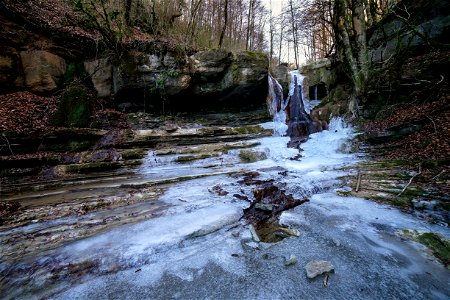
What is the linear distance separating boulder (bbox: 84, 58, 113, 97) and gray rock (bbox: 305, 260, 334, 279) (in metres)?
9.33

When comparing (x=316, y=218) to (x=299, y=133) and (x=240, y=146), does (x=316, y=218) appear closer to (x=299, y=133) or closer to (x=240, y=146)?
(x=240, y=146)

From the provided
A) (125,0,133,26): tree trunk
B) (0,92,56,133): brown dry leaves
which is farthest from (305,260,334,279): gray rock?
(125,0,133,26): tree trunk

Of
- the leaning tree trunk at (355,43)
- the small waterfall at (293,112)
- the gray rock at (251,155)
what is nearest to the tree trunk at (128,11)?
the small waterfall at (293,112)

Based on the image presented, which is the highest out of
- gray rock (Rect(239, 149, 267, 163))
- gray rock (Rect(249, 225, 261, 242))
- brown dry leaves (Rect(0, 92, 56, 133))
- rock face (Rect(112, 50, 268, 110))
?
rock face (Rect(112, 50, 268, 110))

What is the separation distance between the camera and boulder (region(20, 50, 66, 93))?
7.86m

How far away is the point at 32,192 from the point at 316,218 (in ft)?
18.4

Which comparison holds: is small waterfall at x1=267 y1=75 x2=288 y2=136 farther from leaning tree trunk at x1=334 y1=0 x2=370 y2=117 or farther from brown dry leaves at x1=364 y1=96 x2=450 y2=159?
brown dry leaves at x1=364 y1=96 x2=450 y2=159

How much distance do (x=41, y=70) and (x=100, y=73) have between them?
5.97 feet

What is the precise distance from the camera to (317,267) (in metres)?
2.33

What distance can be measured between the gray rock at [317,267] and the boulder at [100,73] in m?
9.33

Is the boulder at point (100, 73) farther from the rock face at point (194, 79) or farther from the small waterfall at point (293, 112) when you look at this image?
the small waterfall at point (293, 112)

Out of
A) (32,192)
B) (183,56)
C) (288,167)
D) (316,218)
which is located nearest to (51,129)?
(32,192)

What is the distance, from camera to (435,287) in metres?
2.01

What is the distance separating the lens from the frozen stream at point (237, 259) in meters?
2.09
